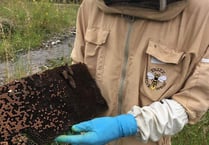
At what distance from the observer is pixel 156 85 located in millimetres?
1768

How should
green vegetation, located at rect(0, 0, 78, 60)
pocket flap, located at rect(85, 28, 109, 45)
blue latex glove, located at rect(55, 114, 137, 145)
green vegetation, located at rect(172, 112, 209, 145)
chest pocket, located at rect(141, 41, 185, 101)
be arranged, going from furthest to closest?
green vegetation, located at rect(0, 0, 78, 60), green vegetation, located at rect(172, 112, 209, 145), pocket flap, located at rect(85, 28, 109, 45), chest pocket, located at rect(141, 41, 185, 101), blue latex glove, located at rect(55, 114, 137, 145)

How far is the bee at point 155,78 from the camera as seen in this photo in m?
1.75

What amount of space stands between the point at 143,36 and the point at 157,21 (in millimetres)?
86

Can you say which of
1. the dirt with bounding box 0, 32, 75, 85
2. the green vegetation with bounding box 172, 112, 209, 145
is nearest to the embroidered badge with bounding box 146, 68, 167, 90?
the green vegetation with bounding box 172, 112, 209, 145

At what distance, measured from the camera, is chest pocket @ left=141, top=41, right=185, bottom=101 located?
172 centimetres

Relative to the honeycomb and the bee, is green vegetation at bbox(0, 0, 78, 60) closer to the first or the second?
the honeycomb

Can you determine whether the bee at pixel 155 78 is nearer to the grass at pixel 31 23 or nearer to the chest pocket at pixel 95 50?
the chest pocket at pixel 95 50

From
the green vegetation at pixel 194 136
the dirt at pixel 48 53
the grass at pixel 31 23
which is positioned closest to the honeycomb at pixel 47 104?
the green vegetation at pixel 194 136

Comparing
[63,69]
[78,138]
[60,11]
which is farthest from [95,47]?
[60,11]

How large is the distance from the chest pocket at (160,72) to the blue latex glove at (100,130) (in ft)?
0.54

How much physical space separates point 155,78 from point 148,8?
0.28 meters

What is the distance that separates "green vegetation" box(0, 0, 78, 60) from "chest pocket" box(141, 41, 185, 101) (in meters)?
4.18

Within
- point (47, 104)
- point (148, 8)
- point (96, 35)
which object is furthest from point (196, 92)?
point (47, 104)

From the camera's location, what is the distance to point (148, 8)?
171 centimetres
